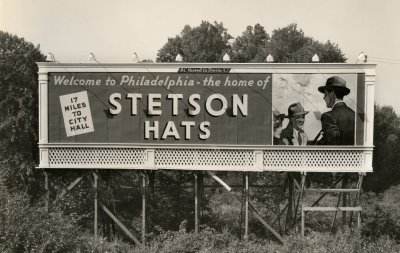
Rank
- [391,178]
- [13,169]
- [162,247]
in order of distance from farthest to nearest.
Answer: [391,178] < [13,169] < [162,247]

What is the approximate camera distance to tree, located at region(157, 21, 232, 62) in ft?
143

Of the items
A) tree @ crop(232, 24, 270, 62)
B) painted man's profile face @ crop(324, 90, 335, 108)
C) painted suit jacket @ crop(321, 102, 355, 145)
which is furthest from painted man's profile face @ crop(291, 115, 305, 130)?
tree @ crop(232, 24, 270, 62)

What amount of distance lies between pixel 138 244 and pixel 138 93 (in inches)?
210

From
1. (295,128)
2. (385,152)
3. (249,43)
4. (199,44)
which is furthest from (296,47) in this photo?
(295,128)

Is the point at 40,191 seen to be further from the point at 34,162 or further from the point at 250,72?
the point at 250,72

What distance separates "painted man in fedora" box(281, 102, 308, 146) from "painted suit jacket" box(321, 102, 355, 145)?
769 millimetres

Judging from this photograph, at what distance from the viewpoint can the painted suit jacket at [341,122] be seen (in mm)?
16141

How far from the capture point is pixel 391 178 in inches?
1414

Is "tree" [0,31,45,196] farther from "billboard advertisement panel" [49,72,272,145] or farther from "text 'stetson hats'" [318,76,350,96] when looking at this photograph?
"text 'stetson hats'" [318,76,350,96]

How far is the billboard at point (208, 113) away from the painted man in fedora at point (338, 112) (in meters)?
0.03

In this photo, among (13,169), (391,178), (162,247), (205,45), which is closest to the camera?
(162,247)

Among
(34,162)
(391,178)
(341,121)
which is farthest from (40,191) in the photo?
(391,178)

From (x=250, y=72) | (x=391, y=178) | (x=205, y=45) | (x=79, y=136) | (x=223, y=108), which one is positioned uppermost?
(x=205, y=45)

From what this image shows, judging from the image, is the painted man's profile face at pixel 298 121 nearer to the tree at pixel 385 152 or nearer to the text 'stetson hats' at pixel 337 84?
the text 'stetson hats' at pixel 337 84
